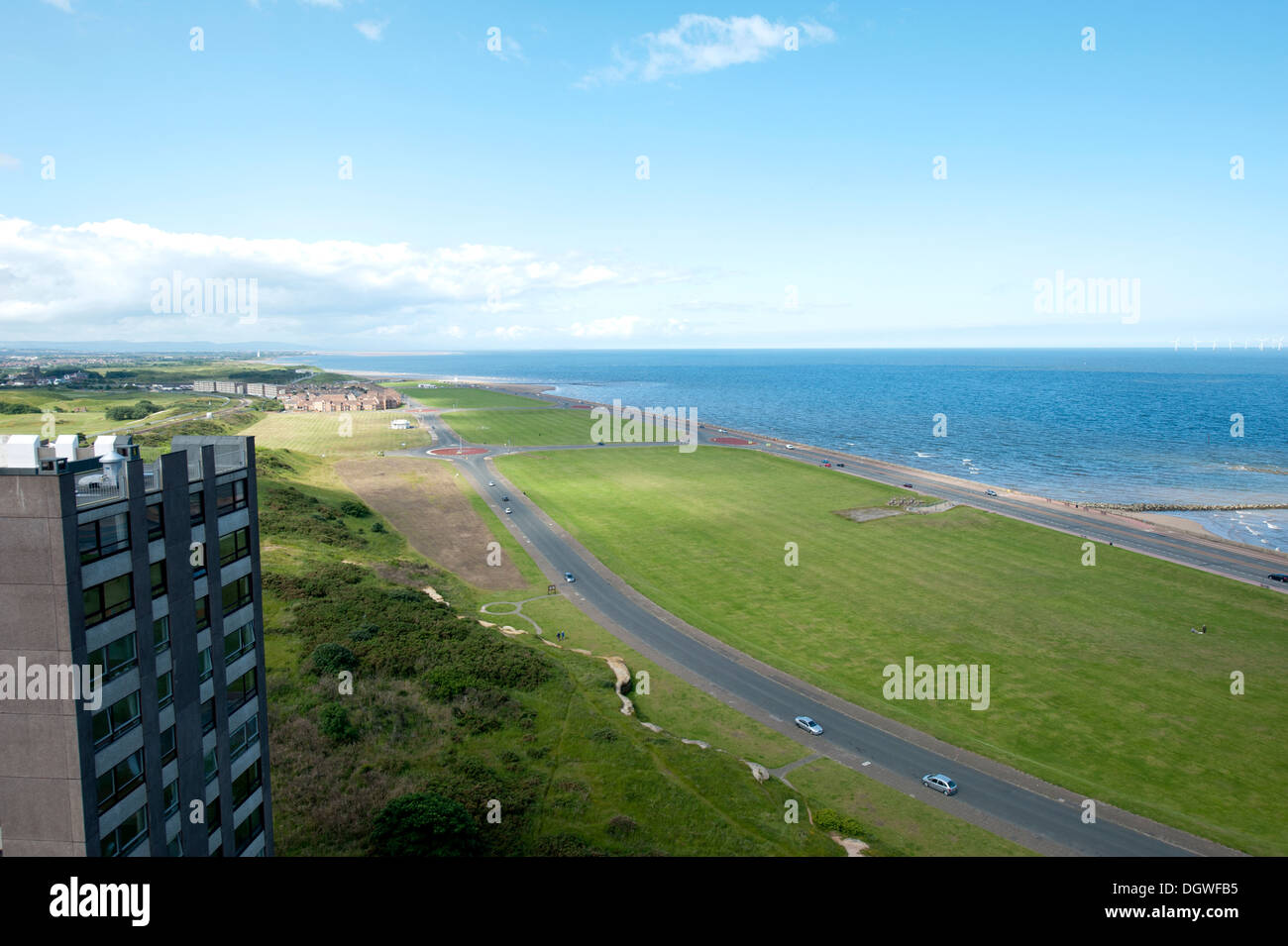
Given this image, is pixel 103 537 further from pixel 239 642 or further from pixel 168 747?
pixel 239 642

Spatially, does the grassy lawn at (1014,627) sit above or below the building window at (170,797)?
below

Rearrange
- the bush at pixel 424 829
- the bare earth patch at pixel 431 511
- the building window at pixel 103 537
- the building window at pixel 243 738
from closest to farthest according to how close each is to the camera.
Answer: the building window at pixel 103 537 → the building window at pixel 243 738 → the bush at pixel 424 829 → the bare earth patch at pixel 431 511

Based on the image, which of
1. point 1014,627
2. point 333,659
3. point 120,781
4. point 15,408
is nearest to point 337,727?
point 333,659

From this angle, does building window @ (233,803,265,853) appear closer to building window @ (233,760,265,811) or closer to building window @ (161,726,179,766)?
building window @ (233,760,265,811)

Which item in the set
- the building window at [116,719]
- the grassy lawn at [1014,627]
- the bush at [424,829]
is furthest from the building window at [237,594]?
the grassy lawn at [1014,627]

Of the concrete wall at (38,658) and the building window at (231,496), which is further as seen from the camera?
the building window at (231,496)

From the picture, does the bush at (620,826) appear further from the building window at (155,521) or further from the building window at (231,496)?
the building window at (155,521)
